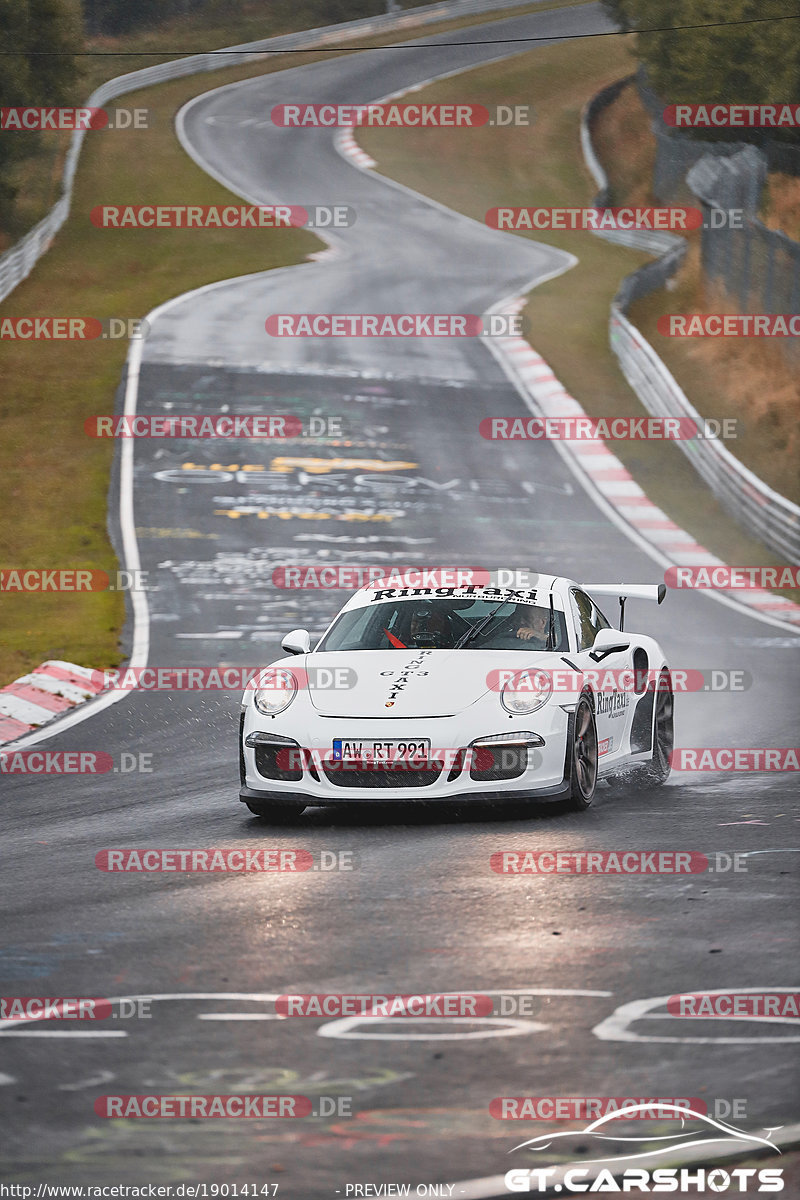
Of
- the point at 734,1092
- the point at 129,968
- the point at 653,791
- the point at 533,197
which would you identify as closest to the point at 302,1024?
the point at 129,968

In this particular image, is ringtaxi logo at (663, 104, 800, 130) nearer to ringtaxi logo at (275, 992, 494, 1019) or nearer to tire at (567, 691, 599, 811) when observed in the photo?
tire at (567, 691, 599, 811)

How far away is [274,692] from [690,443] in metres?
19.4

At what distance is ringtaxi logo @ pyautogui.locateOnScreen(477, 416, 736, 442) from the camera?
29.3 meters

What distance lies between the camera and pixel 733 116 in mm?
42875

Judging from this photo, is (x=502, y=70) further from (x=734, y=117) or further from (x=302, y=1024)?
(x=302, y=1024)

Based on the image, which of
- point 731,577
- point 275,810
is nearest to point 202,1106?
point 275,810

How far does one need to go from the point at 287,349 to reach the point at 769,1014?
29921 millimetres

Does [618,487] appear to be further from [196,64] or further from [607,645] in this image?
[196,64]

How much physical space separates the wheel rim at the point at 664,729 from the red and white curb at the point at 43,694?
4.87 m

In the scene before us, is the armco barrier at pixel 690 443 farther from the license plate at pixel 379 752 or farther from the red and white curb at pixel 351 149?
the red and white curb at pixel 351 149

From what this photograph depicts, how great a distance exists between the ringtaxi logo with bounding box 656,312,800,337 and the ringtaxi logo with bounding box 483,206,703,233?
1175 cm

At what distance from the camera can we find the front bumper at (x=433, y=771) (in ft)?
30.1

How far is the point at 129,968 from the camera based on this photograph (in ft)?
20.9

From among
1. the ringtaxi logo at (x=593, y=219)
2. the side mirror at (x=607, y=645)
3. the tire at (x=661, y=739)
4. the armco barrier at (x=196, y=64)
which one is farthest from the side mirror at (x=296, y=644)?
the ringtaxi logo at (x=593, y=219)
